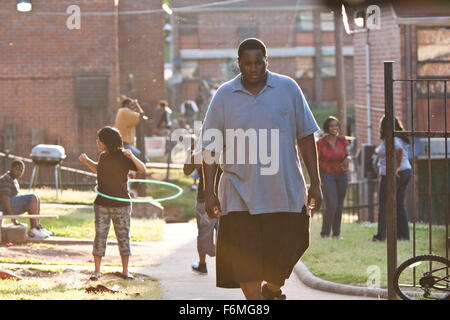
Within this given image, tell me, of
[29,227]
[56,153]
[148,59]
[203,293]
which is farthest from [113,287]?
[148,59]

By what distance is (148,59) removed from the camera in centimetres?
3500

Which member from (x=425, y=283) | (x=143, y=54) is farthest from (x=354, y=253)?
(x=143, y=54)

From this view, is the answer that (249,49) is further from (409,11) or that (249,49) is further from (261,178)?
(409,11)

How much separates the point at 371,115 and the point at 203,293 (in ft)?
50.7

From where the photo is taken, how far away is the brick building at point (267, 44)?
2005 inches

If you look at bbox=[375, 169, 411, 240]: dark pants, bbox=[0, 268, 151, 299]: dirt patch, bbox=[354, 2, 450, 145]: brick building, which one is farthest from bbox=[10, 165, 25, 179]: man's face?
bbox=[354, 2, 450, 145]: brick building

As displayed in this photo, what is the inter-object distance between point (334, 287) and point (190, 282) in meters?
1.59

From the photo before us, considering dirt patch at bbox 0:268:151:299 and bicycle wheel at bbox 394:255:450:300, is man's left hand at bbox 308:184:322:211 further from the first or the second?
dirt patch at bbox 0:268:151:299

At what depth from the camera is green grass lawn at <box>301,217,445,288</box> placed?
10.7 metres

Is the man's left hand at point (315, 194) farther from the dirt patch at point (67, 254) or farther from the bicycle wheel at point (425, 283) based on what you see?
the dirt patch at point (67, 254)

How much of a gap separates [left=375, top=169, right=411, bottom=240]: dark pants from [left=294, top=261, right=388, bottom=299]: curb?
2.62 m

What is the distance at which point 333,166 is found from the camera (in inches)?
548

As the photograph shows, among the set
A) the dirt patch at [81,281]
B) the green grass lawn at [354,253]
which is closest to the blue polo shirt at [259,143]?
the dirt patch at [81,281]

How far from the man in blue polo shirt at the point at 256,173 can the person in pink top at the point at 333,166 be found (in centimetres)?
735
